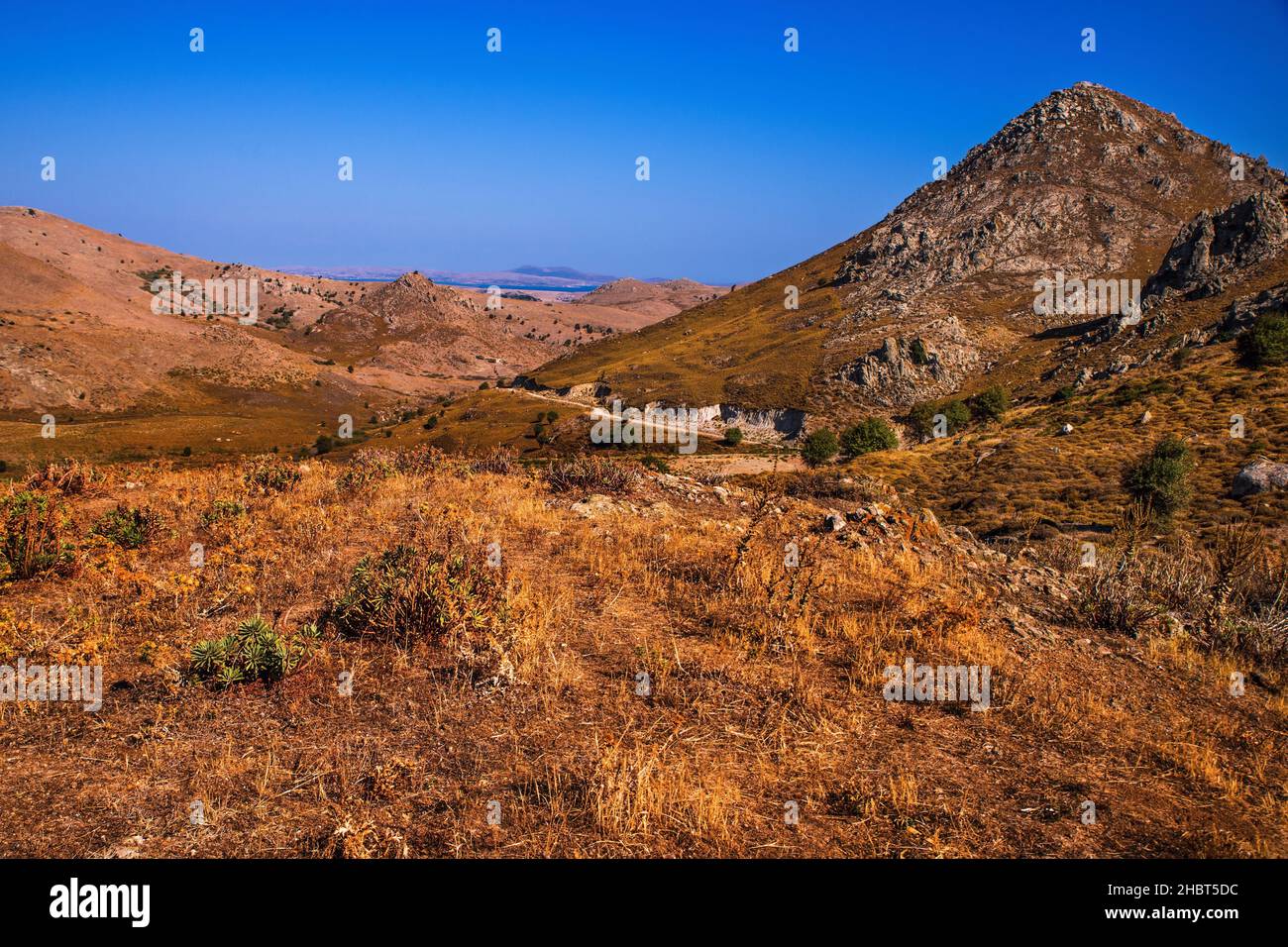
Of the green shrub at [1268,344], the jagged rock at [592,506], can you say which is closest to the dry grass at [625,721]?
the jagged rock at [592,506]

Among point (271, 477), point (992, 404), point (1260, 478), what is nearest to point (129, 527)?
point (271, 477)

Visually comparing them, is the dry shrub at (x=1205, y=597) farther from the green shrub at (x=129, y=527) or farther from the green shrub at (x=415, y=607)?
the green shrub at (x=129, y=527)

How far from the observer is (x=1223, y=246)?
81.7m

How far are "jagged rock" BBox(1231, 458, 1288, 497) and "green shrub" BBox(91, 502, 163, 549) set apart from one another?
4375 cm

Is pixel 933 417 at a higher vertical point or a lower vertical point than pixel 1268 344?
lower

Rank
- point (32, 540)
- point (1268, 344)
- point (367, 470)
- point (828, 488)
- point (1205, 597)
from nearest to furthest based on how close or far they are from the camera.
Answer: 1. point (32, 540)
2. point (1205, 597)
3. point (367, 470)
4. point (828, 488)
5. point (1268, 344)

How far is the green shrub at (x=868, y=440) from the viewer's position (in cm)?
6462

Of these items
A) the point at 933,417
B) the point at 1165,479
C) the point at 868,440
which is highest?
the point at 933,417

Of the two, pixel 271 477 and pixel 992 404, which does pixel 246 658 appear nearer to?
pixel 271 477

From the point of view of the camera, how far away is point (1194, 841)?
15.2ft

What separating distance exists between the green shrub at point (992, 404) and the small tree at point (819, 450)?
69.7ft

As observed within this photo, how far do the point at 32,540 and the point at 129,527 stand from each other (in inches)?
50.7

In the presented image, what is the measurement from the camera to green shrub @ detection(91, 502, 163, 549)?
9.66m
